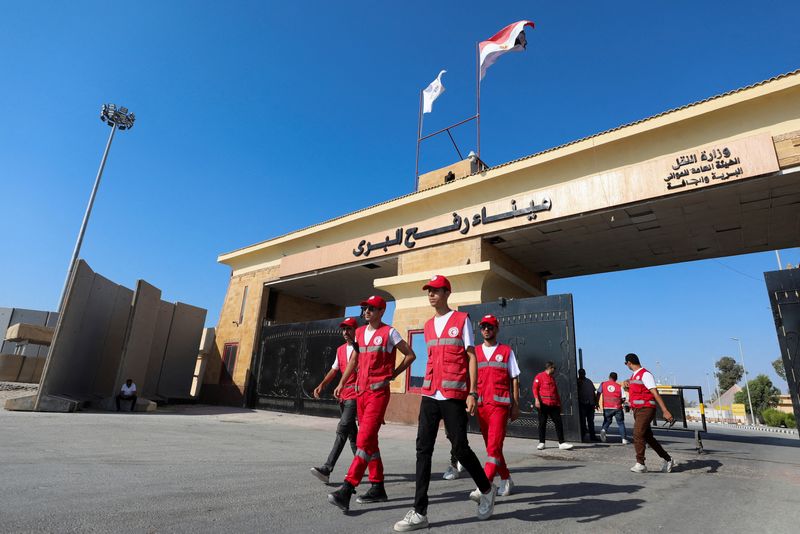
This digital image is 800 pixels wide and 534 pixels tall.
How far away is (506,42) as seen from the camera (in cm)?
1402

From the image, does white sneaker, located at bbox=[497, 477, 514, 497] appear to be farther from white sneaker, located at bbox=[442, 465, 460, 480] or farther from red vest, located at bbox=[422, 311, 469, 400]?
red vest, located at bbox=[422, 311, 469, 400]

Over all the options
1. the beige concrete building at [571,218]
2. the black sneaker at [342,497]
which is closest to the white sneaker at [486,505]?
the black sneaker at [342,497]

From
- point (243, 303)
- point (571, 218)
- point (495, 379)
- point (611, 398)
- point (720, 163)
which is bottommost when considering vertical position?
point (611, 398)

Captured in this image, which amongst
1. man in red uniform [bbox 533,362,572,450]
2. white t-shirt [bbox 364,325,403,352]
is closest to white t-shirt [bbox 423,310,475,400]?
white t-shirt [bbox 364,325,403,352]

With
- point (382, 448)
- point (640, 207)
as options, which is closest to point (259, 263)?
point (382, 448)

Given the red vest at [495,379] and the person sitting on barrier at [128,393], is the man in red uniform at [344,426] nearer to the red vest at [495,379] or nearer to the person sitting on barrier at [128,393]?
the red vest at [495,379]

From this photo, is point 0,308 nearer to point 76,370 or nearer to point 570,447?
point 76,370

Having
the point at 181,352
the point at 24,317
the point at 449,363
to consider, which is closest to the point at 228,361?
the point at 181,352

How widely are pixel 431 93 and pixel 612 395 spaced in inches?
533

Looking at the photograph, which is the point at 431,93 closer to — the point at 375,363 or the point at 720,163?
the point at 720,163

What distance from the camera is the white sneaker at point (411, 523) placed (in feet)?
8.66

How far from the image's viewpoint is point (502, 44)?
1413 centimetres

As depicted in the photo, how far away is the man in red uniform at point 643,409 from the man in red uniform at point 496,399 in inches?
96.2

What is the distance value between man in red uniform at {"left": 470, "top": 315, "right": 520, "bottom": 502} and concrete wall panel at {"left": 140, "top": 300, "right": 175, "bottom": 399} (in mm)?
14983
